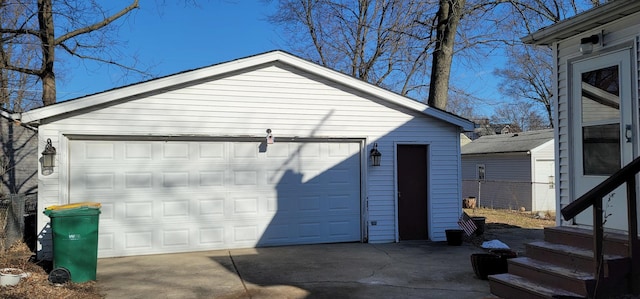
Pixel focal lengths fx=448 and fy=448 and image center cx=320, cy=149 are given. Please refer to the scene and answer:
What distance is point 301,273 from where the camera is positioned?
676cm

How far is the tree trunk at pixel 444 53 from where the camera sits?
13.7 meters

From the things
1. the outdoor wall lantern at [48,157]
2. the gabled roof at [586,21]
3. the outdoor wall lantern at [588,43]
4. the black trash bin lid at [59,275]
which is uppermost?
the gabled roof at [586,21]

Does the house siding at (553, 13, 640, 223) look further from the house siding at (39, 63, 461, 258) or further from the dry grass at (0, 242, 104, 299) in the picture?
the dry grass at (0, 242, 104, 299)

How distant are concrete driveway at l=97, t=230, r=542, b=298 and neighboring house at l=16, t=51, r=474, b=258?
602 millimetres

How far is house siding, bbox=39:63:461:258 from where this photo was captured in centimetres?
815

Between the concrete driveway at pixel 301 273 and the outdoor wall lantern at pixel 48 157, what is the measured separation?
1.85 metres

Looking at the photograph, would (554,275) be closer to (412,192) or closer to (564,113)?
(564,113)

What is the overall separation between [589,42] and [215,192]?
6.66m

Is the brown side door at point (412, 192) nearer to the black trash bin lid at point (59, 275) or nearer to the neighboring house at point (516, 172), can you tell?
the black trash bin lid at point (59, 275)

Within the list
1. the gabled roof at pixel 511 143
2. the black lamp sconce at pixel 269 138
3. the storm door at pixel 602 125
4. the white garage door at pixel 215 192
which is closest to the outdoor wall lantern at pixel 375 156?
the white garage door at pixel 215 192

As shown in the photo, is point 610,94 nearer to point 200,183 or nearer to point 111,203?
point 200,183

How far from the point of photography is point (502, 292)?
5.08 meters

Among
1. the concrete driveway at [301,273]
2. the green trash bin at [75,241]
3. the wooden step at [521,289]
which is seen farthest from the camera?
the green trash bin at [75,241]

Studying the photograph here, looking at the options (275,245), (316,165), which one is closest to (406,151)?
(316,165)
